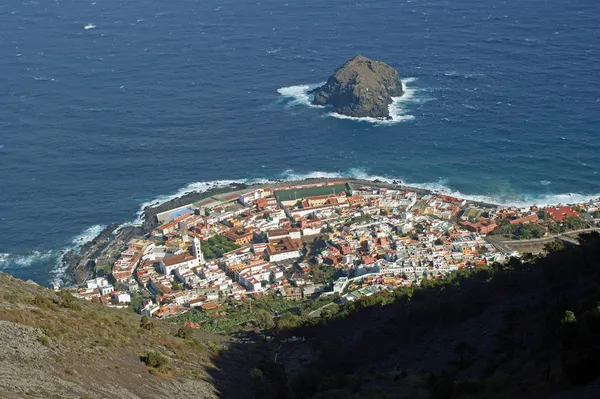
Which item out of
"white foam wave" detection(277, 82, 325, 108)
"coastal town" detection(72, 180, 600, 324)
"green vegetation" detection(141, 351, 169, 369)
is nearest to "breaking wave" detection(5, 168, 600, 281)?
"coastal town" detection(72, 180, 600, 324)

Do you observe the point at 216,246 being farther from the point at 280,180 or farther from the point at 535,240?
the point at 535,240

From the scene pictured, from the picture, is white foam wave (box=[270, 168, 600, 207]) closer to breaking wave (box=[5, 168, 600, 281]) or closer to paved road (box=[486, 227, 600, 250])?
breaking wave (box=[5, 168, 600, 281])

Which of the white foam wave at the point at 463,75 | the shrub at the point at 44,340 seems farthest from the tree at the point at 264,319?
the white foam wave at the point at 463,75

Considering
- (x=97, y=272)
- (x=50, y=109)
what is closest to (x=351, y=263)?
(x=97, y=272)

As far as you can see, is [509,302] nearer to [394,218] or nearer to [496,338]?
[496,338]

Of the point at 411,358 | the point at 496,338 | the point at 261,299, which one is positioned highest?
the point at 496,338

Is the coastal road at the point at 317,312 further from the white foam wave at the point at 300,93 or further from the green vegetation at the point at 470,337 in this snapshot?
the white foam wave at the point at 300,93
